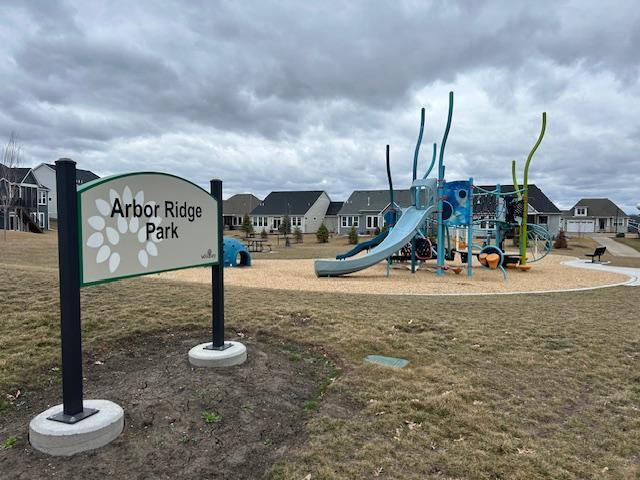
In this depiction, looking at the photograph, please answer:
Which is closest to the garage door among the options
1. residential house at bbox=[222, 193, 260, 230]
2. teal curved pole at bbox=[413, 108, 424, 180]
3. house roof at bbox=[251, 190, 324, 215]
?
house roof at bbox=[251, 190, 324, 215]

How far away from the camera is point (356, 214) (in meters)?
58.0

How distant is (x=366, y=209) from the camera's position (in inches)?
2276

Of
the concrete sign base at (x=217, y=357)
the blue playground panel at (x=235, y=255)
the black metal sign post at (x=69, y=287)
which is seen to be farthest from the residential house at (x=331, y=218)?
the black metal sign post at (x=69, y=287)

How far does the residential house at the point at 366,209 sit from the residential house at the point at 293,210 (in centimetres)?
574

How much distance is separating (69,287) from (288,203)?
199 feet

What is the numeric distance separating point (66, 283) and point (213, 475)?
5.75 feet

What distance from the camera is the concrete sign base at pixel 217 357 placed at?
15.9 feet

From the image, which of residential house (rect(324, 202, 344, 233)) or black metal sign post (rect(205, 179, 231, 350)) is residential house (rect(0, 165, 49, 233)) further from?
black metal sign post (rect(205, 179, 231, 350))

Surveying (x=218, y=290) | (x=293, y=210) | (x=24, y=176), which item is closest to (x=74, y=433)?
(x=218, y=290)

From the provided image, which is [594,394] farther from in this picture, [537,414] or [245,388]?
[245,388]

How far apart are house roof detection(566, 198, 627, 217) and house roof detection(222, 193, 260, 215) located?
52.8 m

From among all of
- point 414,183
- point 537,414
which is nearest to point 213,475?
point 537,414

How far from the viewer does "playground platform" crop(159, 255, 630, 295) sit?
1230 centimetres

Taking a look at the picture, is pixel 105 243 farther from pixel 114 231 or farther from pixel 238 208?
pixel 238 208
